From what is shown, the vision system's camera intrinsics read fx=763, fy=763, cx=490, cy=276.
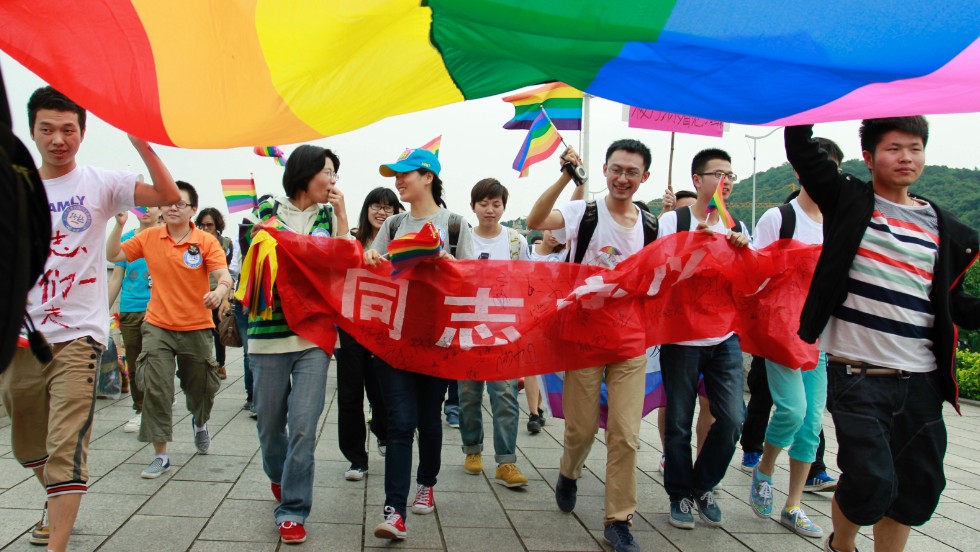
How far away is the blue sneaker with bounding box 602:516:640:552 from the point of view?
396cm


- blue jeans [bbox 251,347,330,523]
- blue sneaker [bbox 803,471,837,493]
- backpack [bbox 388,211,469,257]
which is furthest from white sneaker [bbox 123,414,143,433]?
blue sneaker [bbox 803,471,837,493]

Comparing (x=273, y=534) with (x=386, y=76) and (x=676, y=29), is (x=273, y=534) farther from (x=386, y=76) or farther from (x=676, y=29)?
(x=676, y=29)

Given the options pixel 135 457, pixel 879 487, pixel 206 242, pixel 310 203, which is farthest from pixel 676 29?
pixel 135 457

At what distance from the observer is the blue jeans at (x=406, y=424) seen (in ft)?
13.5

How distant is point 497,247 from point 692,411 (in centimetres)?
233

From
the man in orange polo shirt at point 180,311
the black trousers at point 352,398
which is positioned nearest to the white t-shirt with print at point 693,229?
the black trousers at point 352,398

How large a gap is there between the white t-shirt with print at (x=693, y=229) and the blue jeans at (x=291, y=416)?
2208mm

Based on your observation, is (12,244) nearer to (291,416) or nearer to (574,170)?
(291,416)

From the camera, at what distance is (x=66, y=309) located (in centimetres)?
368

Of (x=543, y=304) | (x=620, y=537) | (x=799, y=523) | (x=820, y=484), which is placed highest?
(x=543, y=304)

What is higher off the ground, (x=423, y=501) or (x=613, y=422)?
(x=613, y=422)

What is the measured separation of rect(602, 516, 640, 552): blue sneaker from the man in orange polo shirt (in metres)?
3.11

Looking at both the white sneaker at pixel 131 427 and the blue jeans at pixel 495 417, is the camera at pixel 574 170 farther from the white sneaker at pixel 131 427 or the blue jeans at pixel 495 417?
the white sneaker at pixel 131 427

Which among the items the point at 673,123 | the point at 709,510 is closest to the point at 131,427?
the point at 709,510
